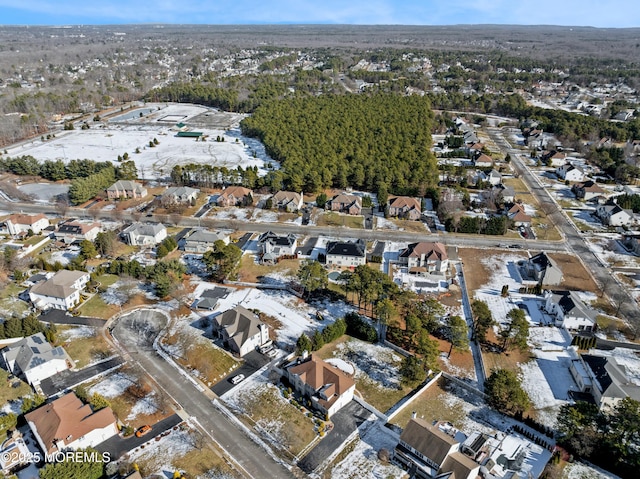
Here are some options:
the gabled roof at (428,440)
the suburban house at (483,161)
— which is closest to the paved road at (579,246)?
the suburban house at (483,161)

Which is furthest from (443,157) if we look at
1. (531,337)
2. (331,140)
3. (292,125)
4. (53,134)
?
(53,134)

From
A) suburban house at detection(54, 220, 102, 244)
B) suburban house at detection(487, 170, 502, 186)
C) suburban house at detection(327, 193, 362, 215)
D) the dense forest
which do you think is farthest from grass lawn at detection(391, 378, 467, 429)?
suburban house at detection(487, 170, 502, 186)

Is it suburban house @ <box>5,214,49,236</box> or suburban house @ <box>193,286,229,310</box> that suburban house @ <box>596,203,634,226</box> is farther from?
suburban house @ <box>5,214,49,236</box>

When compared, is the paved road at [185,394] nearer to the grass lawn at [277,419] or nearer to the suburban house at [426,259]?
the grass lawn at [277,419]

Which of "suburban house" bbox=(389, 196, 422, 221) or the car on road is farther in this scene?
"suburban house" bbox=(389, 196, 422, 221)

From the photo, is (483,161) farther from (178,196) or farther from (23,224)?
(23,224)

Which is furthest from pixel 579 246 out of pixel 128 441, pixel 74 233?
pixel 74 233
